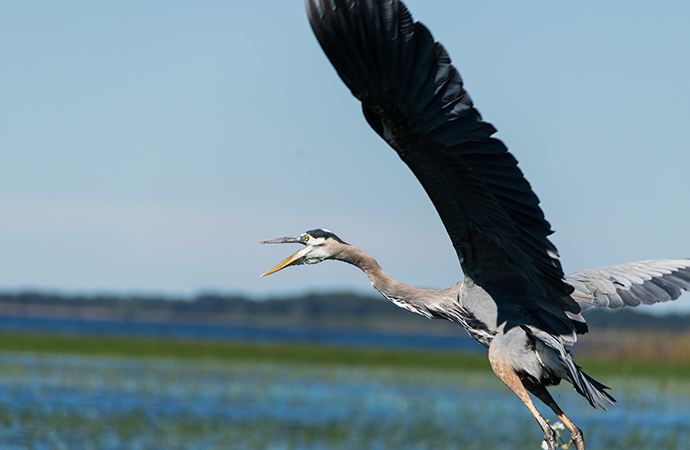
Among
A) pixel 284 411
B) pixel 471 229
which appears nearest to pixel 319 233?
pixel 471 229

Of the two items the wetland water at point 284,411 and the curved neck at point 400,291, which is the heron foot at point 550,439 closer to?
the curved neck at point 400,291

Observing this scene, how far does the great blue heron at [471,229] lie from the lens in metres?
3.74

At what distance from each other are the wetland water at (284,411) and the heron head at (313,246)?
8.34 meters

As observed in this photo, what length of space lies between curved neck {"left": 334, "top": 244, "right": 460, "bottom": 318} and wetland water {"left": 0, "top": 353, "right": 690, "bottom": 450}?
327 inches

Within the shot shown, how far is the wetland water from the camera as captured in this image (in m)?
14.0

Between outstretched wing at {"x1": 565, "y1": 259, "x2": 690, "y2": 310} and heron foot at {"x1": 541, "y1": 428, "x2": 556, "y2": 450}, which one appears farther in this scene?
outstretched wing at {"x1": 565, "y1": 259, "x2": 690, "y2": 310}

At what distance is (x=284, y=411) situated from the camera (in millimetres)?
16672

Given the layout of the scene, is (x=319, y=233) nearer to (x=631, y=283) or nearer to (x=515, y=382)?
(x=515, y=382)

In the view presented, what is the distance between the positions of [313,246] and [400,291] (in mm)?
709

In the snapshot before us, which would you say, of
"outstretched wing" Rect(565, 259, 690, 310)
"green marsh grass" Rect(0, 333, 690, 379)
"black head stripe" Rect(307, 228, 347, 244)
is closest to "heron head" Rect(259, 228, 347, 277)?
"black head stripe" Rect(307, 228, 347, 244)

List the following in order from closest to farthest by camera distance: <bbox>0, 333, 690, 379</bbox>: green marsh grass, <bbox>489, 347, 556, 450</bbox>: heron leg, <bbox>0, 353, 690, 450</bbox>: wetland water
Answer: <bbox>489, 347, 556, 450</bbox>: heron leg
<bbox>0, 353, 690, 450</bbox>: wetland water
<bbox>0, 333, 690, 379</bbox>: green marsh grass

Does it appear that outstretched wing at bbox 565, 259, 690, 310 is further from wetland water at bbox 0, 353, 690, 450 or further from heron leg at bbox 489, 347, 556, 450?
wetland water at bbox 0, 353, 690, 450

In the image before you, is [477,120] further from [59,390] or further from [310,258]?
[59,390]

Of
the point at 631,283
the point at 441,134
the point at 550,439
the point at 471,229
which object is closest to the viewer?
A: the point at 441,134
